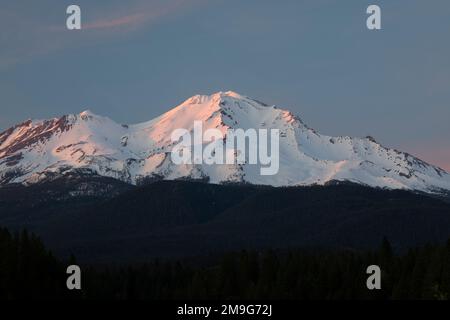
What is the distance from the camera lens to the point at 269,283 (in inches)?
7849

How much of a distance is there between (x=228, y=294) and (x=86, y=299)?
28987 millimetres

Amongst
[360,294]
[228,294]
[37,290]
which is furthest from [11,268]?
[360,294]
